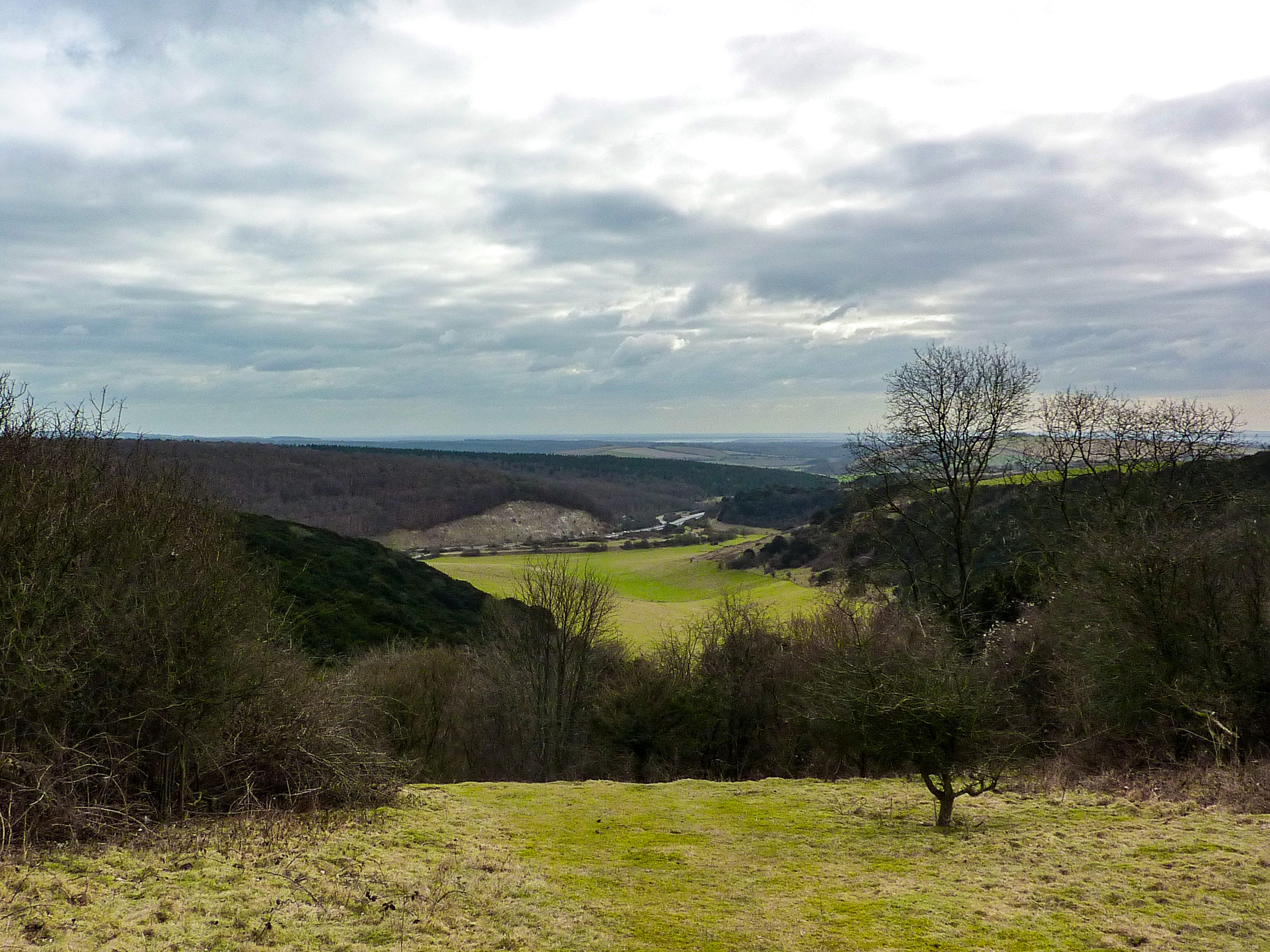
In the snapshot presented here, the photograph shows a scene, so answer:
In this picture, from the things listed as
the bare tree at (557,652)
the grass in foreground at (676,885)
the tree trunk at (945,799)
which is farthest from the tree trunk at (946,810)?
the bare tree at (557,652)

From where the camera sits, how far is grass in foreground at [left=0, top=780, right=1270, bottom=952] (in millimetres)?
7316

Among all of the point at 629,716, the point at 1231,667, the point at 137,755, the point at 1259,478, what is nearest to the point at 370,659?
the point at 629,716

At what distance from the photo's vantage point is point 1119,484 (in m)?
27.0

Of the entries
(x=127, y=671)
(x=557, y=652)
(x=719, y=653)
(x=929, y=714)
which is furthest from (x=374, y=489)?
(x=929, y=714)

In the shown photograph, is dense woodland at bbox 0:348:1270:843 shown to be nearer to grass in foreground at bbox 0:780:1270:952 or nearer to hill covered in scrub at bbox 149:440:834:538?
grass in foreground at bbox 0:780:1270:952

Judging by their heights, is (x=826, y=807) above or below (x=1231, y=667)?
below

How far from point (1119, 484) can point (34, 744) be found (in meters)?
30.3

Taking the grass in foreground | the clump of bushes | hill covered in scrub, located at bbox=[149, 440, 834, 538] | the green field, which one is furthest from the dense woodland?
hill covered in scrub, located at bbox=[149, 440, 834, 538]

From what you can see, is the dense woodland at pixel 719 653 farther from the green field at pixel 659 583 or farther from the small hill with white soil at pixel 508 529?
the small hill with white soil at pixel 508 529

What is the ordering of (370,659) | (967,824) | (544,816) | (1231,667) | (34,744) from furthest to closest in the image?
(370,659)
(1231,667)
(544,816)
(967,824)
(34,744)

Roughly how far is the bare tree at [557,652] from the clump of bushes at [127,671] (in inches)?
678

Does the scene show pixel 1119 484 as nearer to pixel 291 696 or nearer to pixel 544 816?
pixel 544 816

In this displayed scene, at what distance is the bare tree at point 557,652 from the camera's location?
97.6 ft

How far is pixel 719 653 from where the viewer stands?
31906 mm
